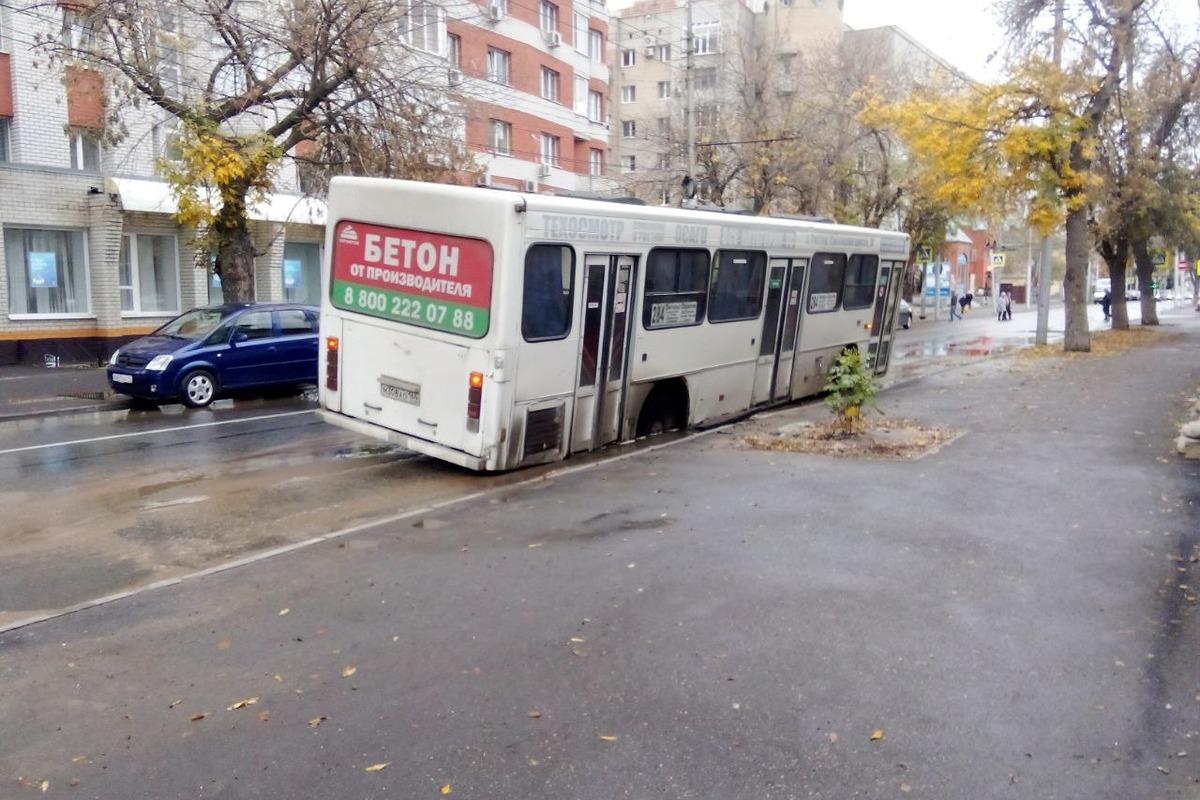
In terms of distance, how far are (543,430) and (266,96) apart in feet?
33.5

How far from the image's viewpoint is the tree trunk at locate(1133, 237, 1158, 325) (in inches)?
1339

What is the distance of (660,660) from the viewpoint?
17.1 feet

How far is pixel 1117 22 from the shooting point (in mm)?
22328

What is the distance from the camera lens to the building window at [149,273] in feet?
79.2

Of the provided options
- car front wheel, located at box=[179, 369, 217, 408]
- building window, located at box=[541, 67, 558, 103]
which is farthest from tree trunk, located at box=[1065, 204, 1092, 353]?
building window, located at box=[541, 67, 558, 103]

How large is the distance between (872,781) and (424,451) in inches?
261

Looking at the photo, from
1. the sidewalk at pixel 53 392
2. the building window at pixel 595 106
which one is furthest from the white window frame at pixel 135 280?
the building window at pixel 595 106

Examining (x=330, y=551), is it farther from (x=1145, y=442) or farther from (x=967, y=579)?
(x=1145, y=442)

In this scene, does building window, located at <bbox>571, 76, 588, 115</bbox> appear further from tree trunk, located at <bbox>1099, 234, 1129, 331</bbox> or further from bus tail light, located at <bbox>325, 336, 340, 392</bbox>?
bus tail light, located at <bbox>325, 336, 340, 392</bbox>

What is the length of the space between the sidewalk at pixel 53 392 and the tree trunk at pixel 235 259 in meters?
2.88

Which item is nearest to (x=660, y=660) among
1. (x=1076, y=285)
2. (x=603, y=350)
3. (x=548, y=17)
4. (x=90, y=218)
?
(x=603, y=350)

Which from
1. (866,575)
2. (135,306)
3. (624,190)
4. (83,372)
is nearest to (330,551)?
(866,575)

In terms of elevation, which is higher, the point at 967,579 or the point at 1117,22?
the point at 1117,22

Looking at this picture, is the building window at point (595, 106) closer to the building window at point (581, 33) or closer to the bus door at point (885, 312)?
the building window at point (581, 33)
